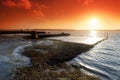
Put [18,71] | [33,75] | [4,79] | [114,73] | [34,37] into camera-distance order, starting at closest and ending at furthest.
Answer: [4,79]
[33,75]
[18,71]
[114,73]
[34,37]

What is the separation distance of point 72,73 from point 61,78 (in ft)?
6.66

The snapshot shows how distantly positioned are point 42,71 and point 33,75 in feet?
5.21

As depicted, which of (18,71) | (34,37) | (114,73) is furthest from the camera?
(34,37)

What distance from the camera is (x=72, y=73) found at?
15820 millimetres

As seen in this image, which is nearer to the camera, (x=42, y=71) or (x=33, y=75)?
(x=33, y=75)

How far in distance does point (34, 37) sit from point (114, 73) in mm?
58982

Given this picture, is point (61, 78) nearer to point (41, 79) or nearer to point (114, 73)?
point (41, 79)

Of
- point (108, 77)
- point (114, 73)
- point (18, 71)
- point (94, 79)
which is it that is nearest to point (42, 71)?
point (18, 71)

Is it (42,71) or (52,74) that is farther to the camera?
(42,71)

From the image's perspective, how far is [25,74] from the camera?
49.6 ft

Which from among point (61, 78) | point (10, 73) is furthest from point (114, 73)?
point (10, 73)

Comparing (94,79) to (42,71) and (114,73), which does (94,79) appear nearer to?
(114,73)

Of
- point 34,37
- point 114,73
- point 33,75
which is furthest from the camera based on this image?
point 34,37

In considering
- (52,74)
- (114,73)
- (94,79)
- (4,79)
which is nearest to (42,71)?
(52,74)
